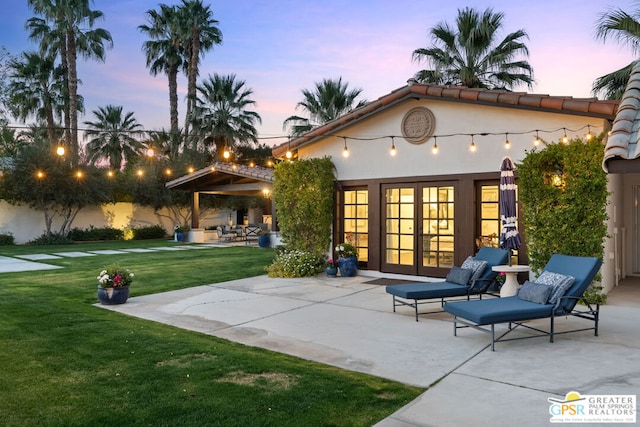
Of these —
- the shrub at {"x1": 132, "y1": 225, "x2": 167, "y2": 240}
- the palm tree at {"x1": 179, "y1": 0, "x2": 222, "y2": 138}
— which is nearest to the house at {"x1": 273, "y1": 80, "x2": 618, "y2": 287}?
the shrub at {"x1": 132, "y1": 225, "x2": 167, "y2": 240}

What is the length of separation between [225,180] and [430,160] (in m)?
14.1

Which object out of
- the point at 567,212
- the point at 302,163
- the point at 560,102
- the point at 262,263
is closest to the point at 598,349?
the point at 567,212

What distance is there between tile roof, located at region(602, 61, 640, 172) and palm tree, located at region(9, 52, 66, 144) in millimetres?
27369

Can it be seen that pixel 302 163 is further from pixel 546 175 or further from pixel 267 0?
pixel 267 0

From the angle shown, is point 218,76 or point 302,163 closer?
point 302,163

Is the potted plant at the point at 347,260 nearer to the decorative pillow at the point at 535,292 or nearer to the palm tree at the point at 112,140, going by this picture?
the decorative pillow at the point at 535,292

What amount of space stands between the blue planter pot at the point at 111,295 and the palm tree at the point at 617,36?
14274 millimetres

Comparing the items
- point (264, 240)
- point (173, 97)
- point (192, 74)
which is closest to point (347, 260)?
point (264, 240)

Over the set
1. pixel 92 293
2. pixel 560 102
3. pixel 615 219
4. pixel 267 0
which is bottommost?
pixel 92 293

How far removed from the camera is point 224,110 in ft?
89.8

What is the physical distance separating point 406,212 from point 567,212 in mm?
3515

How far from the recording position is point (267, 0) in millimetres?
17031

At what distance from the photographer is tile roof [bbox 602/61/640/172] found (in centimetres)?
474

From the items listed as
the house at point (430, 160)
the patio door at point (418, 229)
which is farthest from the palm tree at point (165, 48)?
the patio door at point (418, 229)
